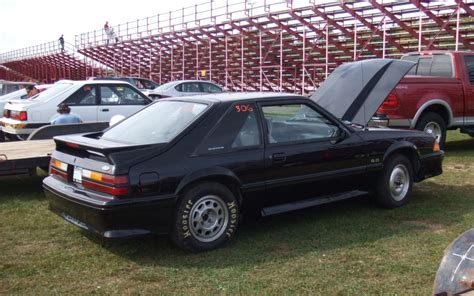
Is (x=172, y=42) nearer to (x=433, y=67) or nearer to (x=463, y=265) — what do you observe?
(x=433, y=67)

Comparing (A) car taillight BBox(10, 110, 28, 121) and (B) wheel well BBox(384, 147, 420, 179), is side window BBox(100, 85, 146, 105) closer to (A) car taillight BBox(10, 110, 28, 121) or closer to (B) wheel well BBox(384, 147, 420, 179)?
(A) car taillight BBox(10, 110, 28, 121)

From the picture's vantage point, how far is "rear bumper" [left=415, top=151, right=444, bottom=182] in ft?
20.7

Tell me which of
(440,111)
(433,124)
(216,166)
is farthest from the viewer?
(440,111)

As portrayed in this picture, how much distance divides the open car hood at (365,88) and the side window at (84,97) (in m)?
5.56

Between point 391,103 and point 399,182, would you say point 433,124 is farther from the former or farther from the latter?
point 399,182

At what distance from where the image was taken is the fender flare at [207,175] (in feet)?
14.4

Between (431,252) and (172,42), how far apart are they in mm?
30742

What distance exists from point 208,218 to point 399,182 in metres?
2.62

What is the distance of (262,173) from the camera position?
16.1 feet

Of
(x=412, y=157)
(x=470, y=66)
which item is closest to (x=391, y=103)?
(x=470, y=66)

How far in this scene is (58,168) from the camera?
496 centimetres

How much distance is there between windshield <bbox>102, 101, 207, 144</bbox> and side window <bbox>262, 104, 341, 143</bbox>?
72 centimetres

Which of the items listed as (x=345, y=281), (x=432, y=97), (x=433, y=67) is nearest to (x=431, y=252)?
(x=345, y=281)

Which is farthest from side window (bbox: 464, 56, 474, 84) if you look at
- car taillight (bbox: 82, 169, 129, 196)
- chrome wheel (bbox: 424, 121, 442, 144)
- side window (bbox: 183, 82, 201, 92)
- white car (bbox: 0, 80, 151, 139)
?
Result: side window (bbox: 183, 82, 201, 92)
